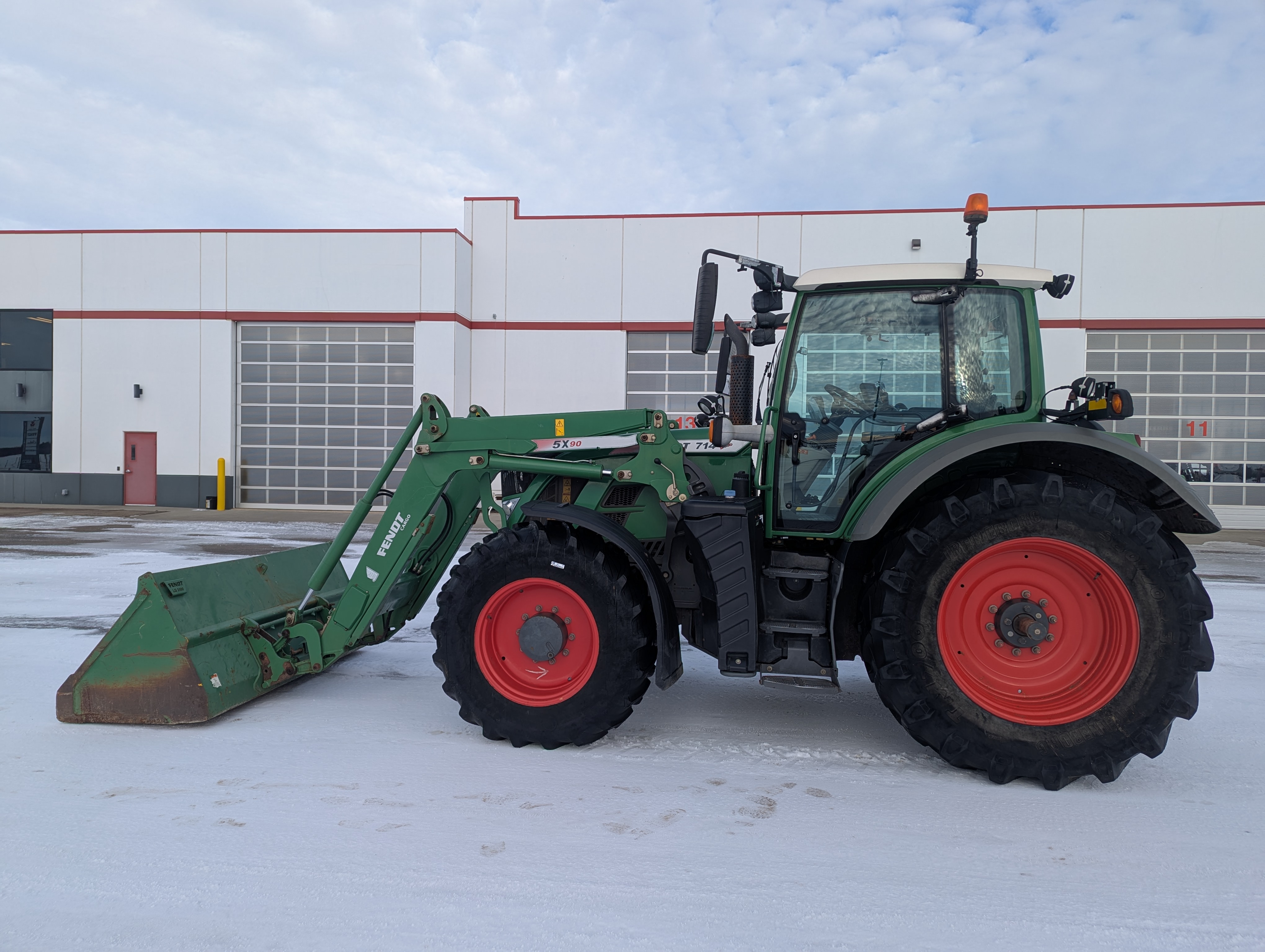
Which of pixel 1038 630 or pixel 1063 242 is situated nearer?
pixel 1038 630

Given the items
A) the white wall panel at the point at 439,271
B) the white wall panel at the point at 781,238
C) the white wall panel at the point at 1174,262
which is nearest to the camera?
the white wall panel at the point at 1174,262

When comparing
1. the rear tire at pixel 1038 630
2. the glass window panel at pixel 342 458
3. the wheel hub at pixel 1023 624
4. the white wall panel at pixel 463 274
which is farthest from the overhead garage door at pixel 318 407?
the wheel hub at pixel 1023 624

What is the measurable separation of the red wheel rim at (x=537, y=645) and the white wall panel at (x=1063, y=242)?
16002 millimetres

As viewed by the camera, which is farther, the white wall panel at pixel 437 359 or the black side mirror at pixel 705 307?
the white wall panel at pixel 437 359

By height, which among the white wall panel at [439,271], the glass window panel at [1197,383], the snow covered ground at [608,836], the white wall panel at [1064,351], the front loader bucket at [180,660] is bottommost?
the snow covered ground at [608,836]

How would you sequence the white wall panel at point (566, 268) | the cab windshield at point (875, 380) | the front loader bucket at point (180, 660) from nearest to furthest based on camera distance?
the cab windshield at point (875, 380), the front loader bucket at point (180, 660), the white wall panel at point (566, 268)

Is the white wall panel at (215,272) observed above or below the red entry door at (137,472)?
above

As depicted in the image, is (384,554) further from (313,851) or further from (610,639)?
(313,851)

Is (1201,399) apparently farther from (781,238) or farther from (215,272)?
(215,272)

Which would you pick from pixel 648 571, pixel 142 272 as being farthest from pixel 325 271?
pixel 648 571

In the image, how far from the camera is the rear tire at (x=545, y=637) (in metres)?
3.31

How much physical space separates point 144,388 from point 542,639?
18132mm

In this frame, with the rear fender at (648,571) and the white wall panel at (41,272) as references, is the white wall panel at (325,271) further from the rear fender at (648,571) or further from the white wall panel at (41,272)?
the rear fender at (648,571)

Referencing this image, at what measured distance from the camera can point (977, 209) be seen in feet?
10.3
